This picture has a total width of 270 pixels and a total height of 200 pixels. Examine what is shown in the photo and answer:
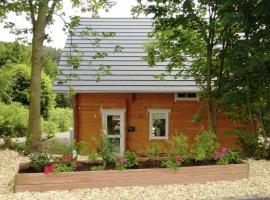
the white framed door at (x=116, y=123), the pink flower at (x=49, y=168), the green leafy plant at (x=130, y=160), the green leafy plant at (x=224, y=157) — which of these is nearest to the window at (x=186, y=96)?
the white framed door at (x=116, y=123)

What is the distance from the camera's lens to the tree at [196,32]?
1021cm

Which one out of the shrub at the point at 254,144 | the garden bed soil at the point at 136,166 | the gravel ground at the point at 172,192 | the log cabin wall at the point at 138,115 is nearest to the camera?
the gravel ground at the point at 172,192

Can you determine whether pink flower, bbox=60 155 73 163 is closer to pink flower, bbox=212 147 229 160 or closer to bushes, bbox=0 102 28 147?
pink flower, bbox=212 147 229 160

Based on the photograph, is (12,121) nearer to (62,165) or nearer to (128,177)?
(62,165)

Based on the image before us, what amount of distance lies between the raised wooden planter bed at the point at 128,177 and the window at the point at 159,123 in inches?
369

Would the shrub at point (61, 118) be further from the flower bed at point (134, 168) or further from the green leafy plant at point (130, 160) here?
the green leafy plant at point (130, 160)

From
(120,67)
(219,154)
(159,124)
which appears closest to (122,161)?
(219,154)

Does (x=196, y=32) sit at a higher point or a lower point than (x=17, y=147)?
higher

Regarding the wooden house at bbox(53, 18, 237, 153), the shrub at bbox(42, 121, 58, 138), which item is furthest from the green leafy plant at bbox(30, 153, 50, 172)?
the shrub at bbox(42, 121, 58, 138)

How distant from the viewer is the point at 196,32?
1104cm

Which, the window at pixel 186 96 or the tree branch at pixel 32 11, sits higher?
the tree branch at pixel 32 11

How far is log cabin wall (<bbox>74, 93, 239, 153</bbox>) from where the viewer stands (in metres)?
16.6

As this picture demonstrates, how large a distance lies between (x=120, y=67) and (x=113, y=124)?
262 cm

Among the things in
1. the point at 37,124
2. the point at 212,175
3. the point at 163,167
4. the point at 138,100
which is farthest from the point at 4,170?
the point at 138,100
